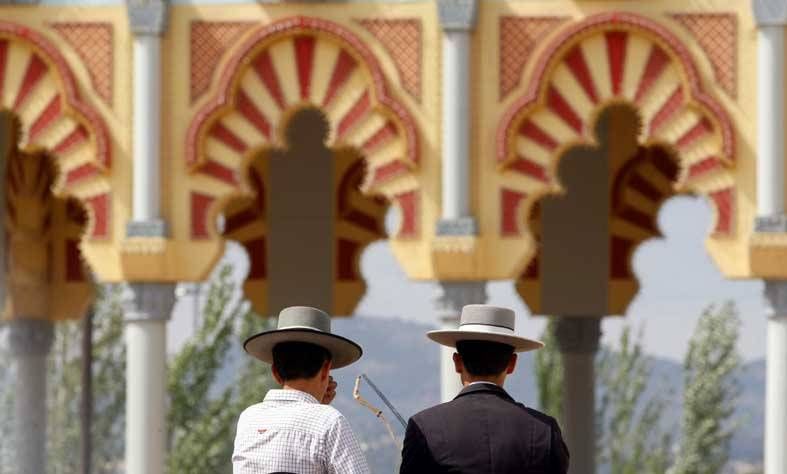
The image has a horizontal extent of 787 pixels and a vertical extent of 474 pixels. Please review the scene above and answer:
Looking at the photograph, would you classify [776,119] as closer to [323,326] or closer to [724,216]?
[724,216]

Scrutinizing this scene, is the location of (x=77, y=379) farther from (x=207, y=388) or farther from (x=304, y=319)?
(x=304, y=319)

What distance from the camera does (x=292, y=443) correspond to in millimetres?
12375

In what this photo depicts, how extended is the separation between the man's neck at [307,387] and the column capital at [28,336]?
62.4 feet

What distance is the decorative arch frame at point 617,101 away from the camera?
2531 centimetres

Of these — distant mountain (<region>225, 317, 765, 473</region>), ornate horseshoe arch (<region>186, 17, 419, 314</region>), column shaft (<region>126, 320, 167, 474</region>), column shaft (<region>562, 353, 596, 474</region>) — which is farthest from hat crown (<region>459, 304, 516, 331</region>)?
distant mountain (<region>225, 317, 765, 473</region>)

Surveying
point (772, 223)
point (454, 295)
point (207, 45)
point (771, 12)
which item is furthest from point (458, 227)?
point (771, 12)

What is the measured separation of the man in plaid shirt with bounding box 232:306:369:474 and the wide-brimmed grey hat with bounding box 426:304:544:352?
1.81 ft

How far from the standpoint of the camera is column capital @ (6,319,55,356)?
31.2 meters

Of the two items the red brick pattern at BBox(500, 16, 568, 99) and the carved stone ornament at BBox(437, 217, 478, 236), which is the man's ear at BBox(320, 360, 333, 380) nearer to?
the carved stone ornament at BBox(437, 217, 478, 236)

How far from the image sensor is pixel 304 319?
497 inches

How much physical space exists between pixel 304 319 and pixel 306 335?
92 mm

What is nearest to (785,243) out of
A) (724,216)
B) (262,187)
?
(724,216)

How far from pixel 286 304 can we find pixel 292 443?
18.5 metres

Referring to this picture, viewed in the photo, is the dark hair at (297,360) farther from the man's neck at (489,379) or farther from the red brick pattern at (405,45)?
the red brick pattern at (405,45)
